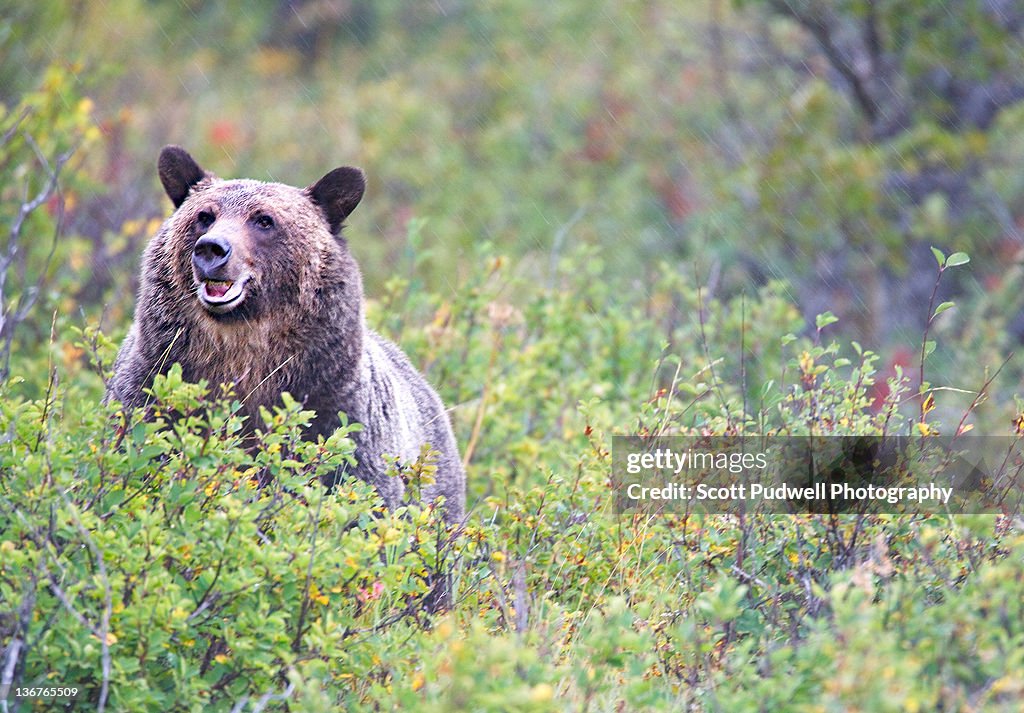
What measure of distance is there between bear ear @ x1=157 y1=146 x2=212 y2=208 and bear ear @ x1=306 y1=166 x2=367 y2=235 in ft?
1.82

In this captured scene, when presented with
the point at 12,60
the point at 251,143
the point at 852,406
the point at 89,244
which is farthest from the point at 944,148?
the point at 251,143

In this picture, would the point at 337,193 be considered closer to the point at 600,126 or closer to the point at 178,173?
the point at 178,173

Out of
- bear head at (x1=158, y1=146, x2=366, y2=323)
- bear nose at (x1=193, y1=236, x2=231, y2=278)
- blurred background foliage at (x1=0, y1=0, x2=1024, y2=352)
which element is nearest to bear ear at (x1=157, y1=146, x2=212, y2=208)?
bear head at (x1=158, y1=146, x2=366, y2=323)

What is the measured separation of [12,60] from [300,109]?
6.95 meters

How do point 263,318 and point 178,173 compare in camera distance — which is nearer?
point 263,318

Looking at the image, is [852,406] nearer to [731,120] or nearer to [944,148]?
[944,148]

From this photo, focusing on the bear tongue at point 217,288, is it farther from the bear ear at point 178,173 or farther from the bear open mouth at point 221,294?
the bear ear at point 178,173

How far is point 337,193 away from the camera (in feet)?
20.2

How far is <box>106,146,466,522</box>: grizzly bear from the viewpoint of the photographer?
553 centimetres

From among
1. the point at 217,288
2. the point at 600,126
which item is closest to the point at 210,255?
the point at 217,288

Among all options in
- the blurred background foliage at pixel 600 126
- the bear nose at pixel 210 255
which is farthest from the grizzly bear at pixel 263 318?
the blurred background foliage at pixel 600 126

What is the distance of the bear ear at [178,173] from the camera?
607 cm

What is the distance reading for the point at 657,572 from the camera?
517cm

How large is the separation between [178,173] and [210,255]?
84 cm
